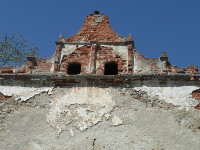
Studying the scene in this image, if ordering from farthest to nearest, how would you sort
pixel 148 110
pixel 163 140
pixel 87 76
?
pixel 87 76 < pixel 148 110 < pixel 163 140

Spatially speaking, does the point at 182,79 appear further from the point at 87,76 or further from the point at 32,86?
the point at 32,86

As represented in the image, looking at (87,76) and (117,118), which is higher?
(87,76)

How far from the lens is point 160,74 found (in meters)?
7.33

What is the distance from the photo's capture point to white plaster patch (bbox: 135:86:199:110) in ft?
23.0

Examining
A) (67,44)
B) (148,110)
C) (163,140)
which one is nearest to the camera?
(163,140)

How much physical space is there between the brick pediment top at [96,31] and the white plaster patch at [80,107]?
4.95 feet

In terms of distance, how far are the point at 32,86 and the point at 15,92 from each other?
1.19 ft

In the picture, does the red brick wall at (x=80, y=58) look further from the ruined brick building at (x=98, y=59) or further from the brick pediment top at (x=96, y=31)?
the brick pediment top at (x=96, y=31)

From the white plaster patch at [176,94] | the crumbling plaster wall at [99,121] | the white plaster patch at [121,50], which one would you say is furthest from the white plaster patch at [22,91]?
the white plaster patch at [176,94]

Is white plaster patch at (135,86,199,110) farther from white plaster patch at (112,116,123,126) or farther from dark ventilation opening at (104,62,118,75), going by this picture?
dark ventilation opening at (104,62,118,75)

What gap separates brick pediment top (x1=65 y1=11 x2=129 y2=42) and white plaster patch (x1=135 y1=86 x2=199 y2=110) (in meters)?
1.63

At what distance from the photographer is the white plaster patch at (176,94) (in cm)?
700

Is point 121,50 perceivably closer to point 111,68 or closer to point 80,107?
point 111,68

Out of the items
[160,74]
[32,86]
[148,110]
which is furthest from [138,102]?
[32,86]
